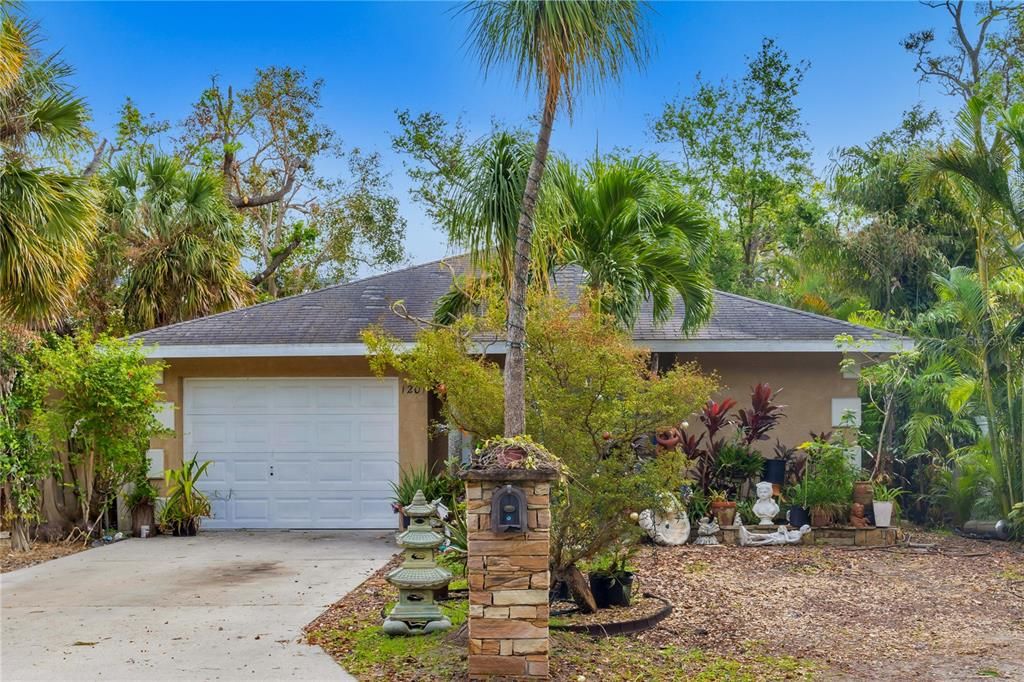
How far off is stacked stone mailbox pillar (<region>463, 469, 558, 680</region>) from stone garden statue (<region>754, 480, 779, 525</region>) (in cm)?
611

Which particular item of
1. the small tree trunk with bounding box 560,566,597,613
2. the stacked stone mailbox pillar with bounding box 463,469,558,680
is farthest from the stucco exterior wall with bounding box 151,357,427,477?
the stacked stone mailbox pillar with bounding box 463,469,558,680

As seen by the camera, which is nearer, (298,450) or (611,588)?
(611,588)

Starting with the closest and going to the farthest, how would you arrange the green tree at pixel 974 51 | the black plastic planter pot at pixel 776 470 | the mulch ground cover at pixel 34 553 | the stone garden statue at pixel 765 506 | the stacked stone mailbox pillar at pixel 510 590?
the stacked stone mailbox pillar at pixel 510 590 < the mulch ground cover at pixel 34 553 < the stone garden statue at pixel 765 506 < the black plastic planter pot at pixel 776 470 < the green tree at pixel 974 51

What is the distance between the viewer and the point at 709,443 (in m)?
12.0

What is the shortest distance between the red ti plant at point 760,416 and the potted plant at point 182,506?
7017 millimetres

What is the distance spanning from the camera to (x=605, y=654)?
6.23m

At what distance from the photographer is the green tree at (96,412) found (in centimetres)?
1085

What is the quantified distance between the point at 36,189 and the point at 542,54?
5.81 meters

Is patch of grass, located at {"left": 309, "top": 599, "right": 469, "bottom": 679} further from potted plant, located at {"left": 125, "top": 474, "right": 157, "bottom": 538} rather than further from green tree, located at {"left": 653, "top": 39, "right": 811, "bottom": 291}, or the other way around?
green tree, located at {"left": 653, "top": 39, "right": 811, "bottom": 291}

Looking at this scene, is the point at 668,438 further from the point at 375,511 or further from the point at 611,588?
the point at 375,511

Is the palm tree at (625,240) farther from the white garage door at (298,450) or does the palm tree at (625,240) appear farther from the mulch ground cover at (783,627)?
the white garage door at (298,450)

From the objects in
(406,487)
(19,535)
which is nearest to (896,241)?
(406,487)

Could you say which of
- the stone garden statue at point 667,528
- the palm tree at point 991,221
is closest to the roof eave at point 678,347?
the palm tree at point 991,221

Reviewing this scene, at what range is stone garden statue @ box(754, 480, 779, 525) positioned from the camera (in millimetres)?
11102
